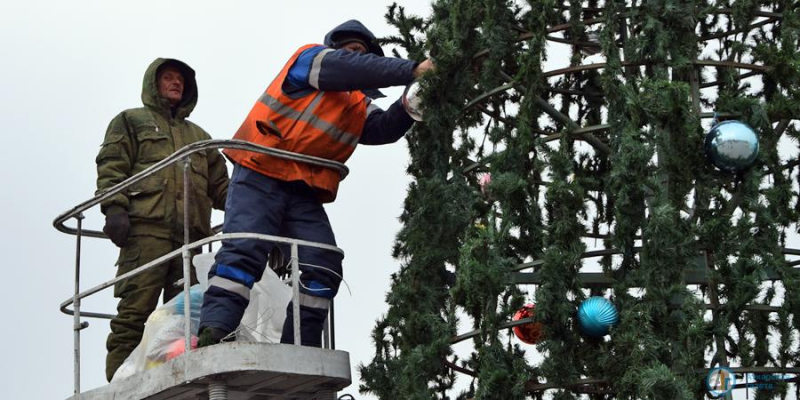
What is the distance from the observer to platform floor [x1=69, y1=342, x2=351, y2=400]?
9016 mm

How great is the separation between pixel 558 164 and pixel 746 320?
133cm

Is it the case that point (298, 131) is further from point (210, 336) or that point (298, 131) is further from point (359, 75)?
point (210, 336)

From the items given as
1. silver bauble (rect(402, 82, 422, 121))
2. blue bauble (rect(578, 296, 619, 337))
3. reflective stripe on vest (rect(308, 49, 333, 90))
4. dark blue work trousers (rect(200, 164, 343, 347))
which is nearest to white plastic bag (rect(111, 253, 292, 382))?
dark blue work trousers (rect(200, 164, 343, 347))

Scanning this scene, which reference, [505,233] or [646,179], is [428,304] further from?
[646,179]

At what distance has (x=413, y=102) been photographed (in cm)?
982

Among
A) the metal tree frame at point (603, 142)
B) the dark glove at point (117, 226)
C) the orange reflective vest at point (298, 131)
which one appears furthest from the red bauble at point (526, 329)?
the dark glove at point (117, 226)

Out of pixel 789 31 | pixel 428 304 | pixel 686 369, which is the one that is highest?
pixel 789 31

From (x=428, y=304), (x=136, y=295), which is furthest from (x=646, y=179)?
(x=136, y=295)

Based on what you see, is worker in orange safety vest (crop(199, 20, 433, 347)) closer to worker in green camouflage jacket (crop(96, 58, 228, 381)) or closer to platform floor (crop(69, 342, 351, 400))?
platform floor (crop(69, 342, 351, 400))

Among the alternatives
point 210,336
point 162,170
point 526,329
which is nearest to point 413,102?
point 526,329

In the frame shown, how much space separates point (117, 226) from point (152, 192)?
0.37 metres

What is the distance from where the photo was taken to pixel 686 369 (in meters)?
8.28

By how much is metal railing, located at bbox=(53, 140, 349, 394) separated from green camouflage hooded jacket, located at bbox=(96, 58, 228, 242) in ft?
1.42

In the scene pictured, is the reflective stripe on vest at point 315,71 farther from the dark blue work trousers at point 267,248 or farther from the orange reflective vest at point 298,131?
the dark blue work trousers at point 267,248
